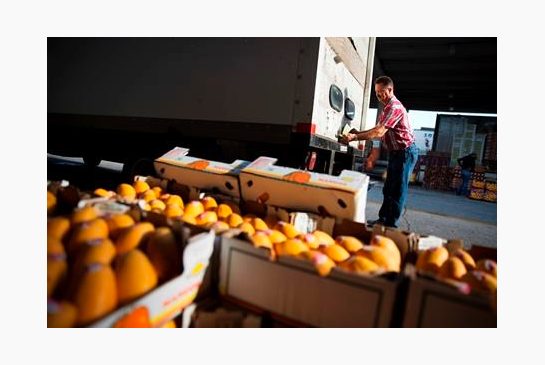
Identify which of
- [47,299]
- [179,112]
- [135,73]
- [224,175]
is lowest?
[47,299]

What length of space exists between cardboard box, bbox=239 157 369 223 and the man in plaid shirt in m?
1.75

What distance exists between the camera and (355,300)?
1.18 m

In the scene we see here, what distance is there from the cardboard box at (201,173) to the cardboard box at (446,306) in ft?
5.48

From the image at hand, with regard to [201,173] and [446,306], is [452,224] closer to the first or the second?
[201,173]

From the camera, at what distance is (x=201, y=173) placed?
2.67m

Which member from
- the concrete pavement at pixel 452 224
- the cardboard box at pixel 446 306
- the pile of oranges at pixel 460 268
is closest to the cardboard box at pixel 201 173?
the pile of oranges at pixel 460 268

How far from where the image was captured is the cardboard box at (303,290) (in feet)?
3.79

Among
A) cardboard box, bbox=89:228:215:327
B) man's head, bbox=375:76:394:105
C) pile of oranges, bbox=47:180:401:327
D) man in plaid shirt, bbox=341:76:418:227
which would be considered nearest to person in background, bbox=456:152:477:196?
man in plaid shirt, bbox=341:76:418:227

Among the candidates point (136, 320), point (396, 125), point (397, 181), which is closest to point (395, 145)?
point (396, 125)

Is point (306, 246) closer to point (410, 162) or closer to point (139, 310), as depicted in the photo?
point (139, 310)

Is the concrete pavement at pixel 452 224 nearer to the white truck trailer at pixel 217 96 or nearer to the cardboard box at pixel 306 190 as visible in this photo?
the white truck trailer at pixel 217 96
